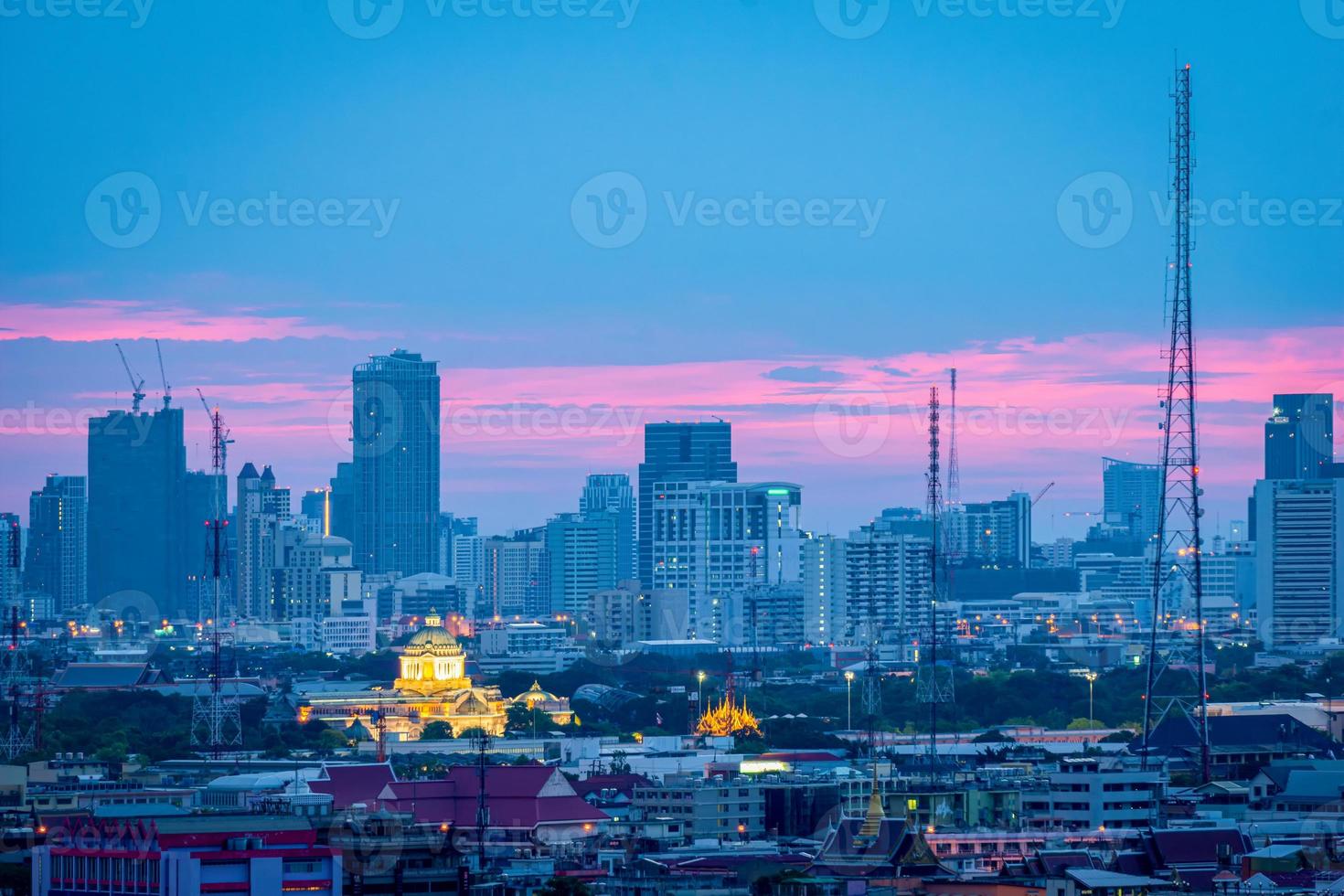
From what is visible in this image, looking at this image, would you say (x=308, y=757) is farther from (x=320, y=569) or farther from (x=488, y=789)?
(x=320, y=569)

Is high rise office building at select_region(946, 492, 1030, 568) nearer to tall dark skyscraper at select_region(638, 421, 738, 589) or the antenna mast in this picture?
tall dark skyscraper at select_region(638, 421, 738, 589)

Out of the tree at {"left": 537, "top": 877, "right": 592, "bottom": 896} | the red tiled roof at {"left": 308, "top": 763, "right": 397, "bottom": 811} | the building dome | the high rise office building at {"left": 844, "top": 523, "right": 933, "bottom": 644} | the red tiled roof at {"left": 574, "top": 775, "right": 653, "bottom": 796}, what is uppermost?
the high rise office building at {"left": 844, "top": 523, "right": 933, "bottom": 644}

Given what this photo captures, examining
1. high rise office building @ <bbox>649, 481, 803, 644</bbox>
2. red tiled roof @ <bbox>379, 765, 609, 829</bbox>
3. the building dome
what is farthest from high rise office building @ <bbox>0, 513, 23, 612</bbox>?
red tiled roof @ <bbox>379, 765, 609, 829</bbox>

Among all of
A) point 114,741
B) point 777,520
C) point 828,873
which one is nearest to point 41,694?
point 114,741

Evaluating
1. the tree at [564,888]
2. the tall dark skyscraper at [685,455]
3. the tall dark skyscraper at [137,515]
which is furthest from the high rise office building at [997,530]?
the tree at [564,888]

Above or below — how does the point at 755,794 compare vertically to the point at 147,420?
below

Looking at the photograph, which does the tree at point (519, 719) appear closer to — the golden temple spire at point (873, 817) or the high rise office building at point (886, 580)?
the golden temple spire at point (873, 817)
